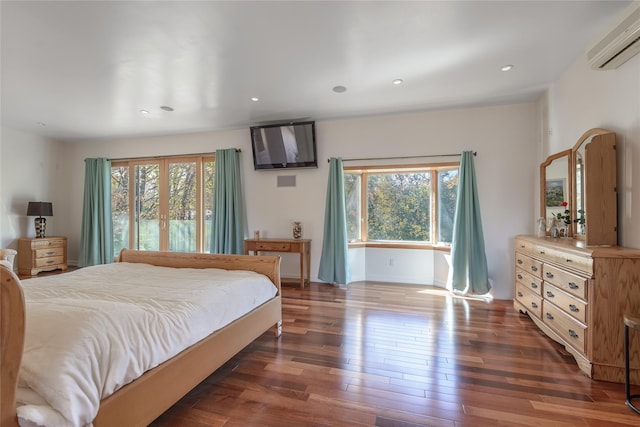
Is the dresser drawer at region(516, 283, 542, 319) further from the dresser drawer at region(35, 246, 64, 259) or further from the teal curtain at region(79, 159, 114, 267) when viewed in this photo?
the dresser drawer at region(35, 246, 64, 259)

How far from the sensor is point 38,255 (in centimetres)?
514

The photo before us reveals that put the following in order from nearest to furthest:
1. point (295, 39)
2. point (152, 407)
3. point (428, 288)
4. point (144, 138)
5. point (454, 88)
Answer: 1. point (152, 407)
2. point (295, 39)
3. point (454, 88)
4. point (428, 288)
5. point (144, 138)

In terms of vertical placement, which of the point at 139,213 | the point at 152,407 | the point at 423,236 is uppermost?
the point at 139,213

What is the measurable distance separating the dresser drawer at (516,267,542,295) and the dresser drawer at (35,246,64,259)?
7.48 meters

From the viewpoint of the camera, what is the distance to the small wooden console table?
14.5ft

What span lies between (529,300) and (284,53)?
347 centimetres

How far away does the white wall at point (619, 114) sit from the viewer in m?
2.20

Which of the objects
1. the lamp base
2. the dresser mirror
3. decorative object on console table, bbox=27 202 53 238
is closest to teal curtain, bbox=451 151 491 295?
the dresser mirror

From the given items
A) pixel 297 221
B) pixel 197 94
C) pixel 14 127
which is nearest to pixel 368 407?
pixel 297 221

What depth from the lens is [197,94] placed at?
3617 millimetres

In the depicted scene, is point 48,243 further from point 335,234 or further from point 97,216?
point 335,234

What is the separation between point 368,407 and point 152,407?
1169 millimetres

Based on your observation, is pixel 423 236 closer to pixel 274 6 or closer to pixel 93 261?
pixel 274 6

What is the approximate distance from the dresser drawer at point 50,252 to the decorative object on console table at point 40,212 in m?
0.36
